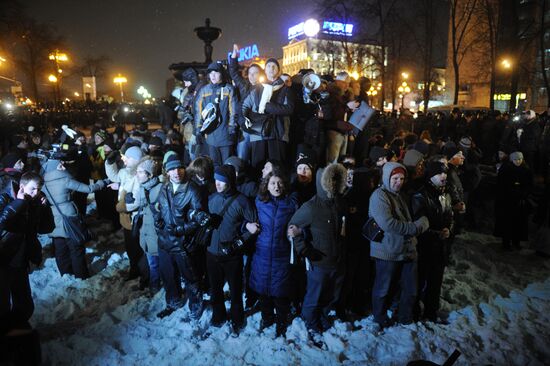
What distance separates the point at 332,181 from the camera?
4375mm

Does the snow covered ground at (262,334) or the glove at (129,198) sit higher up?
the glove at (129,198)

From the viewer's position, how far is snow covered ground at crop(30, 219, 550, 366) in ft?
14.4

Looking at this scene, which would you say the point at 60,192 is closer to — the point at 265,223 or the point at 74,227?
the point at 74,227

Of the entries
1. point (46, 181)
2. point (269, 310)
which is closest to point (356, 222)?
point (269, 310)

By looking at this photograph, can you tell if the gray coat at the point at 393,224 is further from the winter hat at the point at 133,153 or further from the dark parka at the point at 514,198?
the dark parka at the point at 514,198

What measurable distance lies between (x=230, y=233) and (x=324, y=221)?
1.12 m

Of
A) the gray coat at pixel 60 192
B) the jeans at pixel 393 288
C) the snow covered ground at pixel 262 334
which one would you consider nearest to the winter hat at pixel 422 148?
the snow covered ground at pixel 262 334

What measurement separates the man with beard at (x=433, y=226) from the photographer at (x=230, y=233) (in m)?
2.04

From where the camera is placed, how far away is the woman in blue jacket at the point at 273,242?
4.54 m

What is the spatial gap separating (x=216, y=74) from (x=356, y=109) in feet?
8.72

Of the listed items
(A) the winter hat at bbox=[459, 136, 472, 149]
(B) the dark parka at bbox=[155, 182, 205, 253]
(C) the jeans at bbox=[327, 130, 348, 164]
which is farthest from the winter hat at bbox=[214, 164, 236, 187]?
(A) the winter hat at bbox=[459, 136, 472, 149]

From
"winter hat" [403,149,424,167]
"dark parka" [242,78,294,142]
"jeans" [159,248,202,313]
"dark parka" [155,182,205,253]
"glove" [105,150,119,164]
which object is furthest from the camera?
"glove" [105,150,119,164]

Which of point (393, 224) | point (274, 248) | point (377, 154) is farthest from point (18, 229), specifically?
point (377, 154)

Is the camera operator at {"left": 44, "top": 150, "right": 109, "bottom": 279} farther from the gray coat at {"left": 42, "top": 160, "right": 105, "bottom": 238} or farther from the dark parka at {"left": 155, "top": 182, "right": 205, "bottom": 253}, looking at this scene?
the dark parka at {"left": 155, "top": 182, "right": 205, "bottom": 253}
